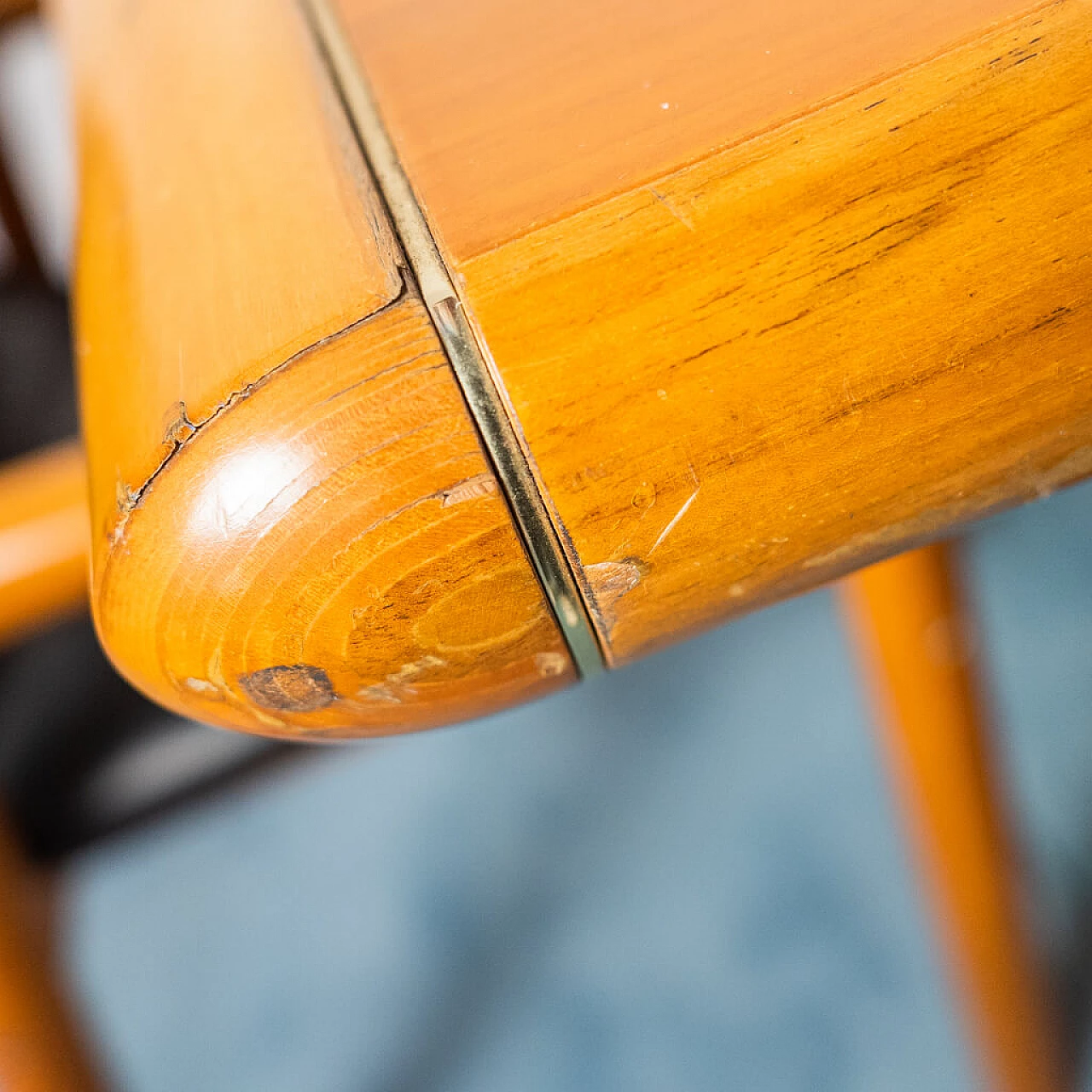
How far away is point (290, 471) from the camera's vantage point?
181mm

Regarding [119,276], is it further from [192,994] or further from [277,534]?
[192,994]

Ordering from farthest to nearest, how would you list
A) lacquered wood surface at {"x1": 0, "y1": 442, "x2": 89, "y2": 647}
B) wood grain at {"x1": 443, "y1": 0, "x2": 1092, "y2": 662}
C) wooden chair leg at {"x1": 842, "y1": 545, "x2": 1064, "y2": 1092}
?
wooden chair leg at {"x1": 842, "y1": 545, "x2": 1064, "y2": 1092} → lacquered wood surface at {"x1": 0, "y1": 442, "x2": 89, "y2": 647} → wood grain at {"x1": 443, "y1": 0, "x2": 1092, "y2": 662}

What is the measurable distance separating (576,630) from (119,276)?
0.42ft

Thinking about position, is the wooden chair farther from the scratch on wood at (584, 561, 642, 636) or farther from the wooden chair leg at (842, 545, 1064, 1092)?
the wooden chair leg at (842, 545, 1064, 1092)

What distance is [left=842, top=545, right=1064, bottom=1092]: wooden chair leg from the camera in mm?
452

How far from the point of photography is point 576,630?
200 mm

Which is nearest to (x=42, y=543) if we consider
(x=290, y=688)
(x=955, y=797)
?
(x=290, y=688)

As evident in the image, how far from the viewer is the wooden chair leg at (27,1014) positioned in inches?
15.5

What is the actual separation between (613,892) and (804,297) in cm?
60

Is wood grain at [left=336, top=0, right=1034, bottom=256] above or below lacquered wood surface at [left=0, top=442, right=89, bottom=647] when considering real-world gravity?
above

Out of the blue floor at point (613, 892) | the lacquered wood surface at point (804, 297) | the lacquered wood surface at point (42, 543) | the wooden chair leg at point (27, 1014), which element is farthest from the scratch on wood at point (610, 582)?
the blue floor at point (613, 892)

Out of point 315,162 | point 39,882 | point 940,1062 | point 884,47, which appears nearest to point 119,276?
point 315,162

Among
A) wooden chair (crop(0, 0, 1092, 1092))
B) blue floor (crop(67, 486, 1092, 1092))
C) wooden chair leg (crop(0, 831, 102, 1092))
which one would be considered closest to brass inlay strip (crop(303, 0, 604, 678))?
wooden chair (crop(0, 0, 1092, 1092))

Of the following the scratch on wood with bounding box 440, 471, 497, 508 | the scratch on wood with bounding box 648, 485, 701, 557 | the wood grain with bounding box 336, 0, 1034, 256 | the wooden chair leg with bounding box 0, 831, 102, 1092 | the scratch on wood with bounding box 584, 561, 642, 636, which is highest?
the wood grain with bounding box 336, 0, 1034, 256
